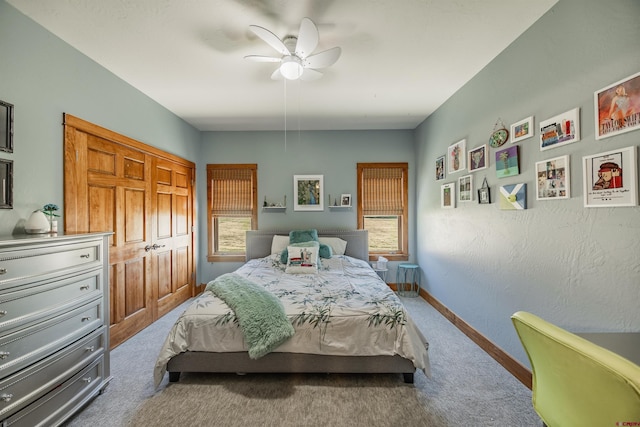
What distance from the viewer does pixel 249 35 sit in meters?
2.17

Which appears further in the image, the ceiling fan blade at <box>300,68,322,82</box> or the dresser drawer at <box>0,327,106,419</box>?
the ceiling fan blade at <box>300,68,322,82</box>

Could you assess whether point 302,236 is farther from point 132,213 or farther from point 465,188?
point 465,188

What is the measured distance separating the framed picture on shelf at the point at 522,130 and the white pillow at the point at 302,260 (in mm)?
2413

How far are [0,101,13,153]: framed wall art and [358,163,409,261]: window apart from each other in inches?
156

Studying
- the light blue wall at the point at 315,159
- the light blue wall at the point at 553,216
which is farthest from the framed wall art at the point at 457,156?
the light blue wall at the point at 315,159

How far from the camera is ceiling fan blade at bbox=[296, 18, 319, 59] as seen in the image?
1.79 meters

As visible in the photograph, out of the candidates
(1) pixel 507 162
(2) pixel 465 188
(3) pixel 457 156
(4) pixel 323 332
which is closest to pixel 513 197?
(1) pixel 507 162

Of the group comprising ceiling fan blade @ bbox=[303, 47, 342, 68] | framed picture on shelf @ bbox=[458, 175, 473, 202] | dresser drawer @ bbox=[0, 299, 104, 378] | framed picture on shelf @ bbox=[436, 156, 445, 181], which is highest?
ceiling fan blade @ bbox=[303, 47, 342, 68]

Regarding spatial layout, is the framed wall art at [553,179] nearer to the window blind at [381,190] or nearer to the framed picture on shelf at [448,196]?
the framed picture on shelf at [448,196]

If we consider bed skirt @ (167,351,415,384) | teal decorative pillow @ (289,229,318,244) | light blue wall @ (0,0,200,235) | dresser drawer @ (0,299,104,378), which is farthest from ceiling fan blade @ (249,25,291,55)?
teal decorative pillow @ (289,229,318,244)

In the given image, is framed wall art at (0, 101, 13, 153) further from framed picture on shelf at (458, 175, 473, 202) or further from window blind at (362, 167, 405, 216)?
window blind at (362, 167, 405, 216)

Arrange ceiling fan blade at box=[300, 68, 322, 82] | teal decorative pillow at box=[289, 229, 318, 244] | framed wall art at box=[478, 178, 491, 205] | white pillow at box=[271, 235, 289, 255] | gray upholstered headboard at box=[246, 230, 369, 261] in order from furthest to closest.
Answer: gray upholstered headboard at box=[246, 230, 369, 261]
white pillow at box=[271, 235, 289, 255]
teal decorative pillow at box=[289, 229, 318, 244]
framed wall art at box=[478, 178, 491, 205]
ceiling fan blade at box=[300, 68, 322, 82]

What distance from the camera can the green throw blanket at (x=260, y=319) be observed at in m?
2.02

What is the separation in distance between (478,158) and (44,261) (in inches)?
143
